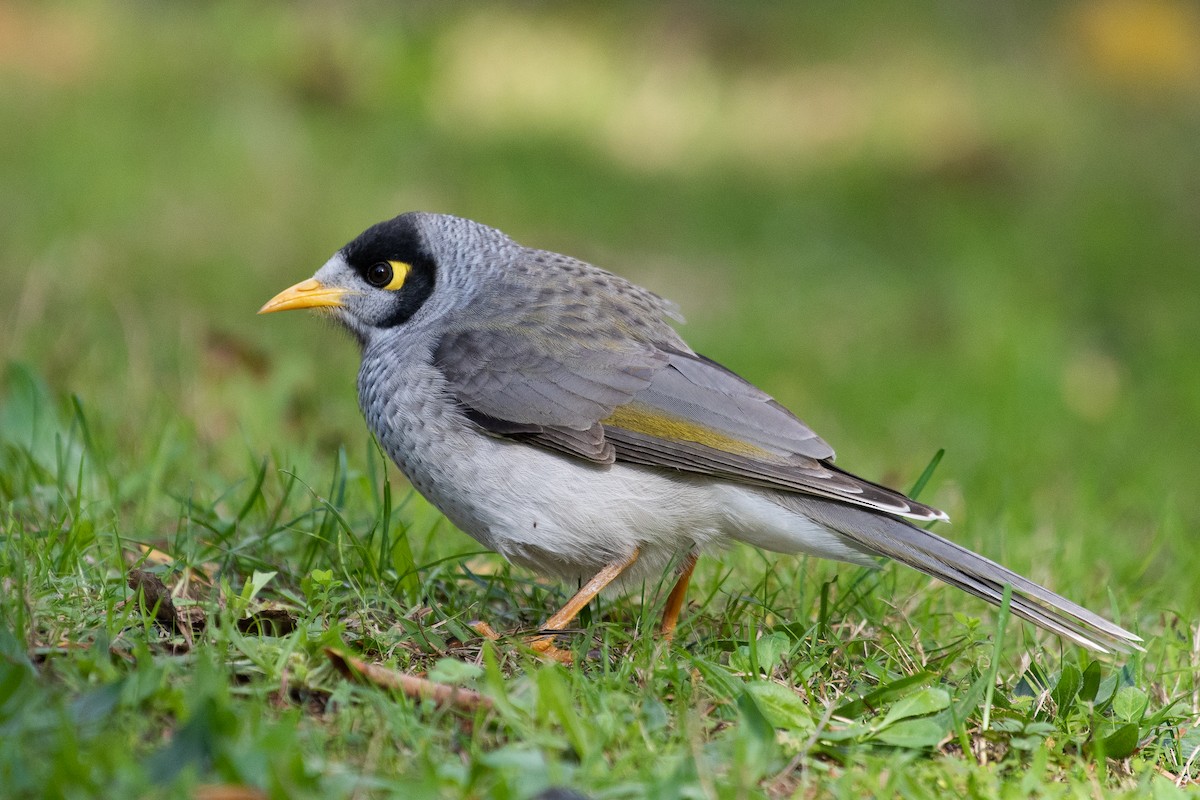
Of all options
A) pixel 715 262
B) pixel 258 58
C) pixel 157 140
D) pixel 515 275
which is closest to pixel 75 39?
pixel 258 58

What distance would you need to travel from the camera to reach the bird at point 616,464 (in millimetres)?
4504

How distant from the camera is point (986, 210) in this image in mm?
13930

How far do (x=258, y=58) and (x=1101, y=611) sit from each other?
11.1 m

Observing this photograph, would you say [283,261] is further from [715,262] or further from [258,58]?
Answer: [258,58]

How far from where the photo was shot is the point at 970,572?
4328 mm

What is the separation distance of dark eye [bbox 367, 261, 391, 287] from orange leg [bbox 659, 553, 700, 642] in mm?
1678

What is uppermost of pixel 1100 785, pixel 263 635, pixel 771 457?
pixel 771 457

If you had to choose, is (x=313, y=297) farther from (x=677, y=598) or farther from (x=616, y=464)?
(x=677, y=598)

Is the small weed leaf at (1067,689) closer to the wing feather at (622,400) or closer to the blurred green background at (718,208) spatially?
the wing feather at (622,400)

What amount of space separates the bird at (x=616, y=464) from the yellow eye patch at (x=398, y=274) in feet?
1.45

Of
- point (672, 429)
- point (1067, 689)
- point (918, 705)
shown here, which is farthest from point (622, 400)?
point (1067, 689)

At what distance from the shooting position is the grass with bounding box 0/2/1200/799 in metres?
3.55

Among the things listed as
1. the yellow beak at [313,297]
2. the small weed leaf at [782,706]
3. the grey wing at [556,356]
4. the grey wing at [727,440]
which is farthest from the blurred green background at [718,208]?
the small weed leaf at [782,706]

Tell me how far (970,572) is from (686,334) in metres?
6.01
